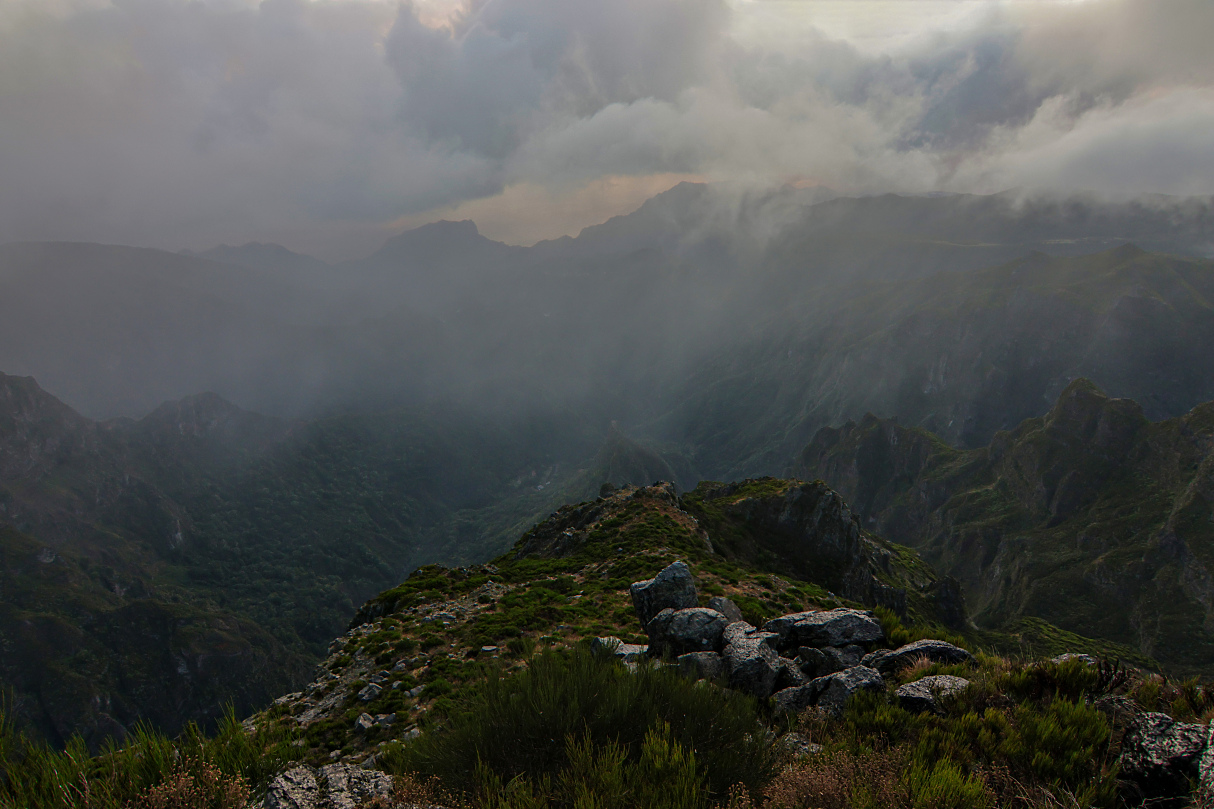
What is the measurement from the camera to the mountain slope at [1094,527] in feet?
301

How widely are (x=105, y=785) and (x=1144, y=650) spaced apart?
136767 mm

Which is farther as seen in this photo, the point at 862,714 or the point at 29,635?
the point at 29,635

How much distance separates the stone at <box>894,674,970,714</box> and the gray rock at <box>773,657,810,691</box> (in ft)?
6.45

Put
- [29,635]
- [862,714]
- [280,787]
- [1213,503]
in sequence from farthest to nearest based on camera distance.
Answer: [29,635]
[1213,503]
[862,714]
[280,787]

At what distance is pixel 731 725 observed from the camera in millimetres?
6703

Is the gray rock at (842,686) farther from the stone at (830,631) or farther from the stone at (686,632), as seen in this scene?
the stone at (686,632)

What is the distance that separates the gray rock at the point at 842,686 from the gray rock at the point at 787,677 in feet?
2.70

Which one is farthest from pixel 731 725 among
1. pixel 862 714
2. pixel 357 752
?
pixel 357 752

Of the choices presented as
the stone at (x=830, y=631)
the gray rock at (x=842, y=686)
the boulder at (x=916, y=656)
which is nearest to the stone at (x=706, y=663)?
the gray rock at (x=842, y=686)

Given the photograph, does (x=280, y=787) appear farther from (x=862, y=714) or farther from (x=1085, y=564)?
(x=1085, y=564)

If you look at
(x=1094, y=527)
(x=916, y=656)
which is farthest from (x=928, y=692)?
(x=1094, y=527)

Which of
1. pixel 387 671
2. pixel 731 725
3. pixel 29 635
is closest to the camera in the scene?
pixel 731 725

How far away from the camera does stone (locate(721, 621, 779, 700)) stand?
989 centimetres

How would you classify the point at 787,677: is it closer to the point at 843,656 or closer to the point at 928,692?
the point at 843,656
